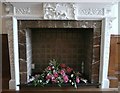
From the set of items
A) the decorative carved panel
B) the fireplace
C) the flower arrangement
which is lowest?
the flower arrangement

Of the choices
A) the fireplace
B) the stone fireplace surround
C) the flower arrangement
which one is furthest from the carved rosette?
the flower arrangement

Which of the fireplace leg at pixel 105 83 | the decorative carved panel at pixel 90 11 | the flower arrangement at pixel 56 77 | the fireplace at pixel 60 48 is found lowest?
the fireplace leg at pixel 105 83

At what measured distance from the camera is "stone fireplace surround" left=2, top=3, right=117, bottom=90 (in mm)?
3336

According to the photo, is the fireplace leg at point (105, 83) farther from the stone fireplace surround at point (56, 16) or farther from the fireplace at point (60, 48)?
the fireplace at point (60, 48)

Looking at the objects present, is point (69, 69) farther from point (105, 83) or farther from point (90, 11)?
point (90, 11)

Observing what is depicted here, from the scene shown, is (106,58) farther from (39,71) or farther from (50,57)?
(39,71)

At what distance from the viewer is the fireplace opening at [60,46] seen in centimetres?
403

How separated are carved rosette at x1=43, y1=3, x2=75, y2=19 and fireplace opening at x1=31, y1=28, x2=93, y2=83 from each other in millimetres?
653

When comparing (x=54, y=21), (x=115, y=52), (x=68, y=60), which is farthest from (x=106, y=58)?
(x=54, y=21)

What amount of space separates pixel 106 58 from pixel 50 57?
1.17m

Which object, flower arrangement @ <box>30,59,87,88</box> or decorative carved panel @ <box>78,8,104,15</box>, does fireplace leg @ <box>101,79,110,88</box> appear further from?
decorative carved panel @ <box>78,8,104,15</box>

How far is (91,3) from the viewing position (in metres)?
3.26

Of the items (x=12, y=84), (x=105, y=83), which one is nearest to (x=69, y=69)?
(x=105, y=83)

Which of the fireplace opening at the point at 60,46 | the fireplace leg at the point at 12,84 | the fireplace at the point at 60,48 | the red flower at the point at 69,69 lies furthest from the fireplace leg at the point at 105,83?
the fireplace leg at the point at 12,84
